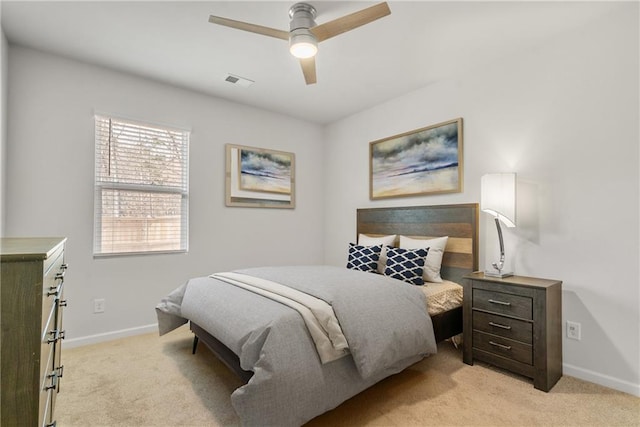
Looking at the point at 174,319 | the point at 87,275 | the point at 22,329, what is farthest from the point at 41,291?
the point at 87,275

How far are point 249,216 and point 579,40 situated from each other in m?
3.50

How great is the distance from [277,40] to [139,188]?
1.97 metres

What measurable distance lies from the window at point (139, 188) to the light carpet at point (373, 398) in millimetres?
1090

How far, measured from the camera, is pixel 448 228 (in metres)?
3.18

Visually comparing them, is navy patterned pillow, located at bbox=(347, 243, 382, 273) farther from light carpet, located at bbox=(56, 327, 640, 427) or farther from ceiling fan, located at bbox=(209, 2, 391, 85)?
ceiling fan, located at bbox=(209, 2, 391, 85)

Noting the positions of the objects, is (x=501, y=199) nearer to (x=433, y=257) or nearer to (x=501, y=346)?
(x=433, y=257)

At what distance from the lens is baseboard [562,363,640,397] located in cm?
213

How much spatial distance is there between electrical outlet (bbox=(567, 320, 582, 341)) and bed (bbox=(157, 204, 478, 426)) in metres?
0.76

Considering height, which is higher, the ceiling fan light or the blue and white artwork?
the ceiling fan light

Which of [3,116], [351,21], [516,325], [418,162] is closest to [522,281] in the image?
[516,325]

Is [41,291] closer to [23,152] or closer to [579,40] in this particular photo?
[23,152]

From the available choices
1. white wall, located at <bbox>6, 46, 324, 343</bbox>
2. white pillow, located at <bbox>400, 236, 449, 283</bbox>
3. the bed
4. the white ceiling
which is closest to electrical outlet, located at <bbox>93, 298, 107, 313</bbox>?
white wall, located at <bbox>6, 46, 324, 343</bbox>

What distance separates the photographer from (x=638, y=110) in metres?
2.16

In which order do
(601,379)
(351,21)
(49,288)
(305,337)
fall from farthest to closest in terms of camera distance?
1. (601,379)
2. (351,21)
3. (305,337)
4. (49,288)
